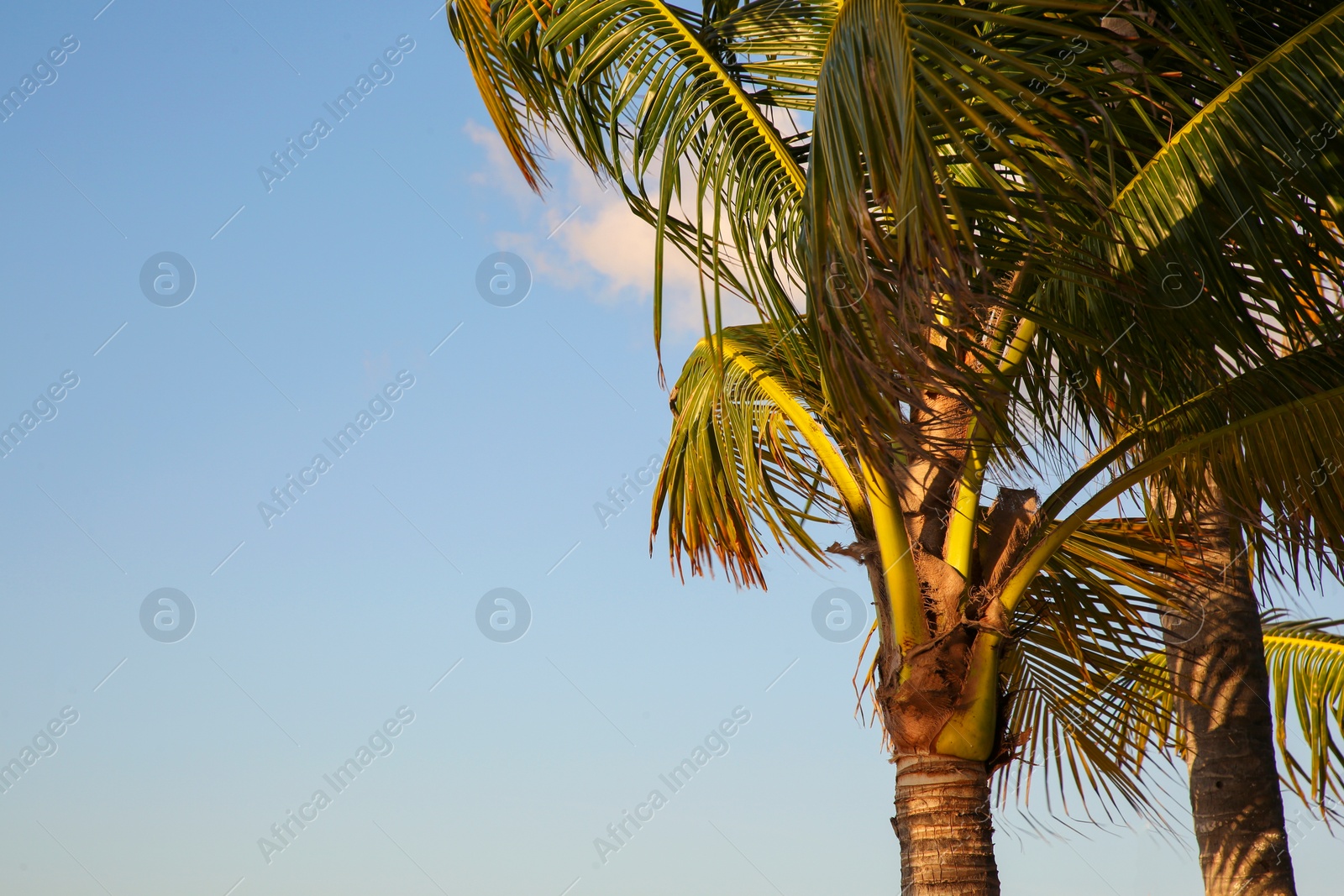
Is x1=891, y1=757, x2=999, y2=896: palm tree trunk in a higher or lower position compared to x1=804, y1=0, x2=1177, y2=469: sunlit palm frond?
Answer: lower

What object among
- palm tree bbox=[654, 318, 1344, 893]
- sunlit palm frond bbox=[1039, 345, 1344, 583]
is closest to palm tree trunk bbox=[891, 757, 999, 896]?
palm tree bbox=[654, 318, 1344, 893]

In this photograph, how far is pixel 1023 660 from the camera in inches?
209

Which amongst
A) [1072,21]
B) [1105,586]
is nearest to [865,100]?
[1072,21]

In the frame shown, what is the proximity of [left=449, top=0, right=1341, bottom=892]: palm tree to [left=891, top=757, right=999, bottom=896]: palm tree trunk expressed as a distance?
13 millimetres

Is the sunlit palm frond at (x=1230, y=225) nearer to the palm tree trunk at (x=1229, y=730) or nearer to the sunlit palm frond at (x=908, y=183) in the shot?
the sunlit palm frond at (x=908, y=183)

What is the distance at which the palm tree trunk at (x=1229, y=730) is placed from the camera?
512 centimetres

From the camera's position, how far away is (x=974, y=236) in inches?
138

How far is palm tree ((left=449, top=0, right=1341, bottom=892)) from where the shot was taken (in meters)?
2.77

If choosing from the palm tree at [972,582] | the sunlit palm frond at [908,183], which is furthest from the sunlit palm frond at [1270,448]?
the sunlit palm frond at [908,183]

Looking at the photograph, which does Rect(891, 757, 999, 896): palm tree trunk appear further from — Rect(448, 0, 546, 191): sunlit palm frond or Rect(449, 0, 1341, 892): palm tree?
Rect(448, 0, 546, 191): sunlit palm frond

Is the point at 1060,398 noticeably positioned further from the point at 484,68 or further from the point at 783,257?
the point at 484,68

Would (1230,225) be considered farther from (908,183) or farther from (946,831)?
(946,831)

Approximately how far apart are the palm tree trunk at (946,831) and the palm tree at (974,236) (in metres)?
0.01

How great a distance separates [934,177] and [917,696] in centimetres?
234
